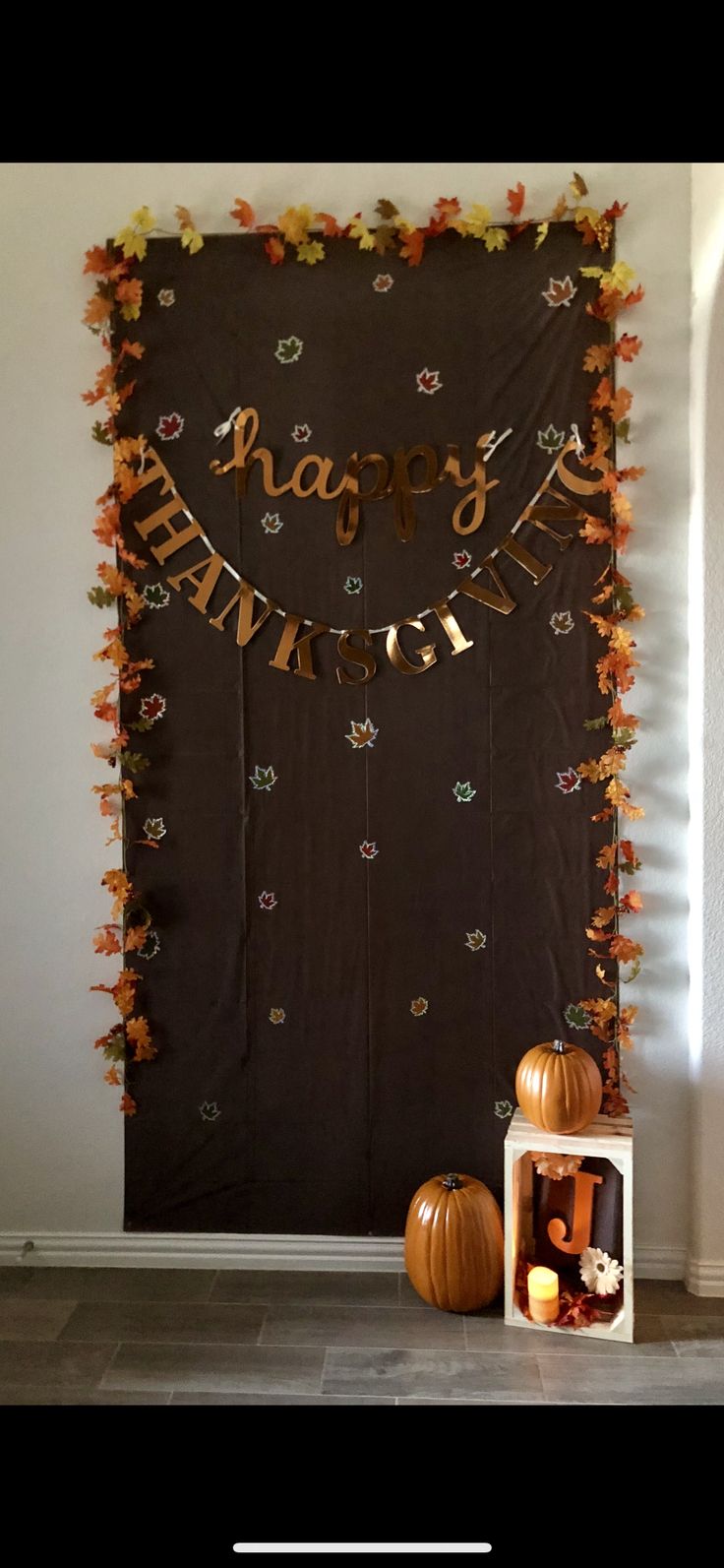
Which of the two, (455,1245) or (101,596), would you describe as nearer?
(455,1245)

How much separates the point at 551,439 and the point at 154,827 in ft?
4.69

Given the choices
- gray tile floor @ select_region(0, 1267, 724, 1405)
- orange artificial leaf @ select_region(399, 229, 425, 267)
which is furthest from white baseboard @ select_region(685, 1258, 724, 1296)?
orange artificial leaf @ select_region(399, 229, 425, 267)

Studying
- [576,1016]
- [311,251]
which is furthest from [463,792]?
[311,251]

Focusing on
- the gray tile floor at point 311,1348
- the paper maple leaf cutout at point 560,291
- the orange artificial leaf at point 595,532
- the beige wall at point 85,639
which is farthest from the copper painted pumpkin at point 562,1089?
the paper maple leaf cutout at point 560,291

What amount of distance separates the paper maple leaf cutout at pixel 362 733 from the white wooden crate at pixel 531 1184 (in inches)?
39.9

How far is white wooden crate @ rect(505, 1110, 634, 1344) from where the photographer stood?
2727 millimetres

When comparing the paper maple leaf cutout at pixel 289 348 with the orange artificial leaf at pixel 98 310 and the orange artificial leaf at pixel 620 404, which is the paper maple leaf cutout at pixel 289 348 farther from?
the orange artificial leaf at pixel 620 404

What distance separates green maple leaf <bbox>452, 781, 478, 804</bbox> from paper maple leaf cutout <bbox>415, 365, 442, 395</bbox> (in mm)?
1006

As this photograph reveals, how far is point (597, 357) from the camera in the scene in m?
2.96

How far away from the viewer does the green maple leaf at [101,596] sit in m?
3.07

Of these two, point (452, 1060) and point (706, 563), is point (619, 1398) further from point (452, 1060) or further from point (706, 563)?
point (706, 563)

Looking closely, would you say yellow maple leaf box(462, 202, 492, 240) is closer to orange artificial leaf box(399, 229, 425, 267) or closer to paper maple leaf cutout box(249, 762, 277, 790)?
orange artificial leaf box(399, 229, 425, 267)

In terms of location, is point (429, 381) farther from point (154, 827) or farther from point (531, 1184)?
point (531, 1184)

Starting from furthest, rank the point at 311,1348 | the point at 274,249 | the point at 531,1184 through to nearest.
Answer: the point at 274,249
the point at 531,1184
the point at 311,1348
